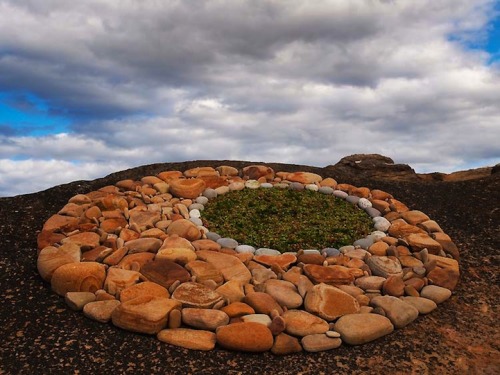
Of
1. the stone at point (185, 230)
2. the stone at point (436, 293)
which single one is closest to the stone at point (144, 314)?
the stone at point (185, 230)

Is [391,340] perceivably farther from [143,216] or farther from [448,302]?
[143,216]

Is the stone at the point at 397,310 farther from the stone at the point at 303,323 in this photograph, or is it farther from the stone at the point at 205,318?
the stone at the point at 205,318

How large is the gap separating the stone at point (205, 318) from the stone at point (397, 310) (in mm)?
1772

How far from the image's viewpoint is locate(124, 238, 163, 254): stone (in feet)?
22.0

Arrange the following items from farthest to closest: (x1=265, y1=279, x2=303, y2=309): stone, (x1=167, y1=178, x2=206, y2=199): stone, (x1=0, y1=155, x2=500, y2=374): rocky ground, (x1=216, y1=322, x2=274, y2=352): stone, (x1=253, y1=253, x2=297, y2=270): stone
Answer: (x1=167, y1=178, x2=206, y2=199): stone
(x1=253, y1=253, x2=297, y2=270): stone
(x1=265, y1=279, x2=303, y2=309): stone
(x1=216, y1=322, x2=274, y2=352): stone
(x1=0, y1=155, x2=500, y2=374): rocky ground

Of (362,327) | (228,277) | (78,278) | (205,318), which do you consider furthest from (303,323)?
(78,278)

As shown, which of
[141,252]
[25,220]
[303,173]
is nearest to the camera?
[141,252]

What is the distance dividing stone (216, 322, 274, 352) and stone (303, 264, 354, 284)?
128cm

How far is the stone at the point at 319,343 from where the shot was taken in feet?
17.2

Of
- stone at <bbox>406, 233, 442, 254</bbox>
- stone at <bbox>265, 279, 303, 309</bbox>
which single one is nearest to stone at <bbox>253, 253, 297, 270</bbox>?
stone at <bbox>265, 279, 303, 309</bbox>

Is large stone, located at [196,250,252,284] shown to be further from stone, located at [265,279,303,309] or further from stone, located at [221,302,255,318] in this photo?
stone, located at [221,302,255,318]

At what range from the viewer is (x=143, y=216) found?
769cm

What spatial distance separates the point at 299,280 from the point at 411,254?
1962mm

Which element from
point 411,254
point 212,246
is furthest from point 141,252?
point 411,254
